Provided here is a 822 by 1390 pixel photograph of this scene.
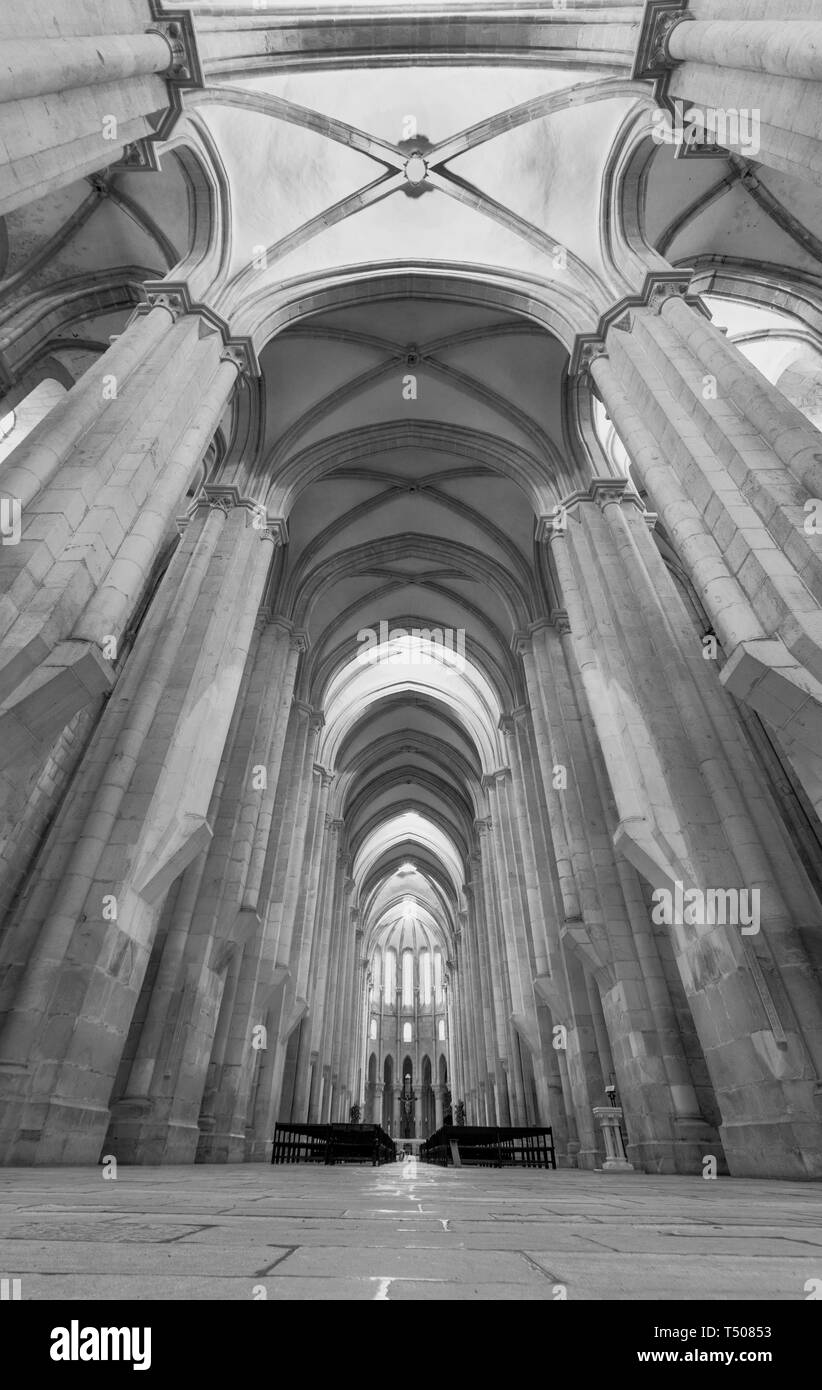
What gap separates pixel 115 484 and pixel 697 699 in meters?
6.66

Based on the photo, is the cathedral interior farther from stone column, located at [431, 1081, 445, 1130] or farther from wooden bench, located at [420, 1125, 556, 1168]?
stone column, located at [431, 1081, 445, 1130]

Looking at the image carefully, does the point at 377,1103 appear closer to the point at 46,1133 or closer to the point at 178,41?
the point at 46,1133

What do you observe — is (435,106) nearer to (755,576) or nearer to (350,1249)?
(755,576)

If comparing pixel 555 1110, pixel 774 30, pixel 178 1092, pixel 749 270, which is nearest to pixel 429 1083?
pixel 555 1110

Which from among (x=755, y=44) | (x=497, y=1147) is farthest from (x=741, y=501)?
(x=497, y=1147)

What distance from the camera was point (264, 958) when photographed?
13.2 meters

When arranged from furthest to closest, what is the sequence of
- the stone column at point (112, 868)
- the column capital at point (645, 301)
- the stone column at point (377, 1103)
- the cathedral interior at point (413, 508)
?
the stone column at point (377, 1103)
the column capital at point (645, 301)
the cathedral interior at point (413, 508)
the stone column at point (112, 868)

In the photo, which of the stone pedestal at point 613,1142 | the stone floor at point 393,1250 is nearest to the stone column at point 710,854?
the stone pedestal at point 613,1142

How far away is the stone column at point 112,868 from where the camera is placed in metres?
6.42

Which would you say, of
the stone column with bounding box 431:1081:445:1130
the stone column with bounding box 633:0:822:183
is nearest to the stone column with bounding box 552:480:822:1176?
the stone column with bounding box 633:0:822:183

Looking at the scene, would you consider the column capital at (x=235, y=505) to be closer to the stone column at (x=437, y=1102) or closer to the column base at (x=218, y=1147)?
the column base at (x=218, y=1147)

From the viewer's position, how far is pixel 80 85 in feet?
22.2

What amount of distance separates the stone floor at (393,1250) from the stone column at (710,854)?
4085 millimetres
